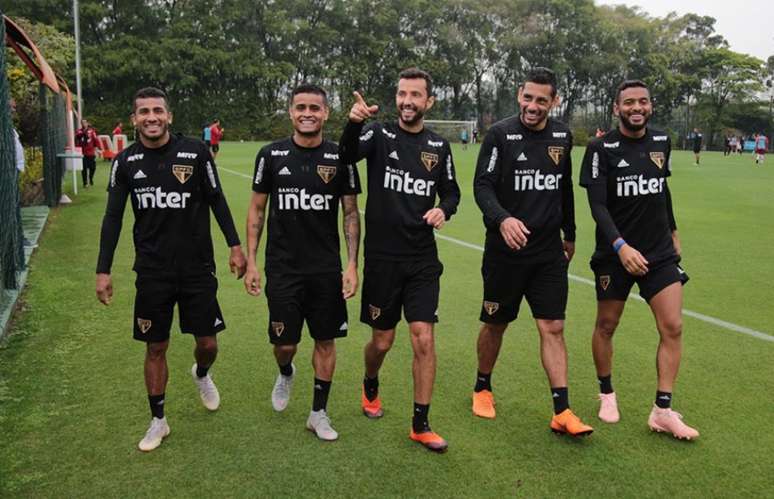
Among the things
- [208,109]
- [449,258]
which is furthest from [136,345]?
[208,109]

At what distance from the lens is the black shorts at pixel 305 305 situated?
4.34 meters

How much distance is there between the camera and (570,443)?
4.27 m

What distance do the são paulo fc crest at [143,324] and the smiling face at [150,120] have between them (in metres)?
1.07

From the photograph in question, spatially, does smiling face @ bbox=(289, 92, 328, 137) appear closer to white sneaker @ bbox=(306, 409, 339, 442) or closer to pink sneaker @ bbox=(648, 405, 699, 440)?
white sneaker @ bbox=(306, 409, 339, 442)

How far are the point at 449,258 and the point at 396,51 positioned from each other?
197ft

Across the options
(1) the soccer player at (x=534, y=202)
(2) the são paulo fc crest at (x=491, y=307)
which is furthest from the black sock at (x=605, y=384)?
(2) the são paulo fc crest at (x=491, y=307)

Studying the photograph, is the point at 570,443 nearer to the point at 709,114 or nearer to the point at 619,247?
the point at 619,247

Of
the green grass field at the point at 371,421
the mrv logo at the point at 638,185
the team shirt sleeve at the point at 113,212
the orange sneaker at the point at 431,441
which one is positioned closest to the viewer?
the green grass field at the point at 371,421

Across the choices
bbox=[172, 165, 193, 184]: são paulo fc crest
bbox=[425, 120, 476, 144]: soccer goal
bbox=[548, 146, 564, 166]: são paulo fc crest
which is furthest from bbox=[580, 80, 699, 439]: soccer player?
bbox=[425, 120, 476, 144]: soccer goal

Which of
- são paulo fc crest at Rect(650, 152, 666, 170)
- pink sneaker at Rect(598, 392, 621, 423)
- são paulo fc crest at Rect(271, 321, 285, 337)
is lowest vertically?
pink sneaker at Rect(598, 392, 621, 423)

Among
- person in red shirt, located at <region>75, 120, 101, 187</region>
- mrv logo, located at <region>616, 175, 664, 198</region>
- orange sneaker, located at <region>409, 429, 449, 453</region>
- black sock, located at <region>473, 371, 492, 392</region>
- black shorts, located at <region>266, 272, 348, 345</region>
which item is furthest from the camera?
person in red shirt, located at <region>75, 120, 101, 187</region>

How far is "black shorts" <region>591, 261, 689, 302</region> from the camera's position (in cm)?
454

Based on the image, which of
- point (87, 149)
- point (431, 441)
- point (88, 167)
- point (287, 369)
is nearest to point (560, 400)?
point (431, 441)

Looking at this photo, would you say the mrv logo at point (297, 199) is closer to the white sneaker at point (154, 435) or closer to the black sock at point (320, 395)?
the black sock at point (320, 395)
